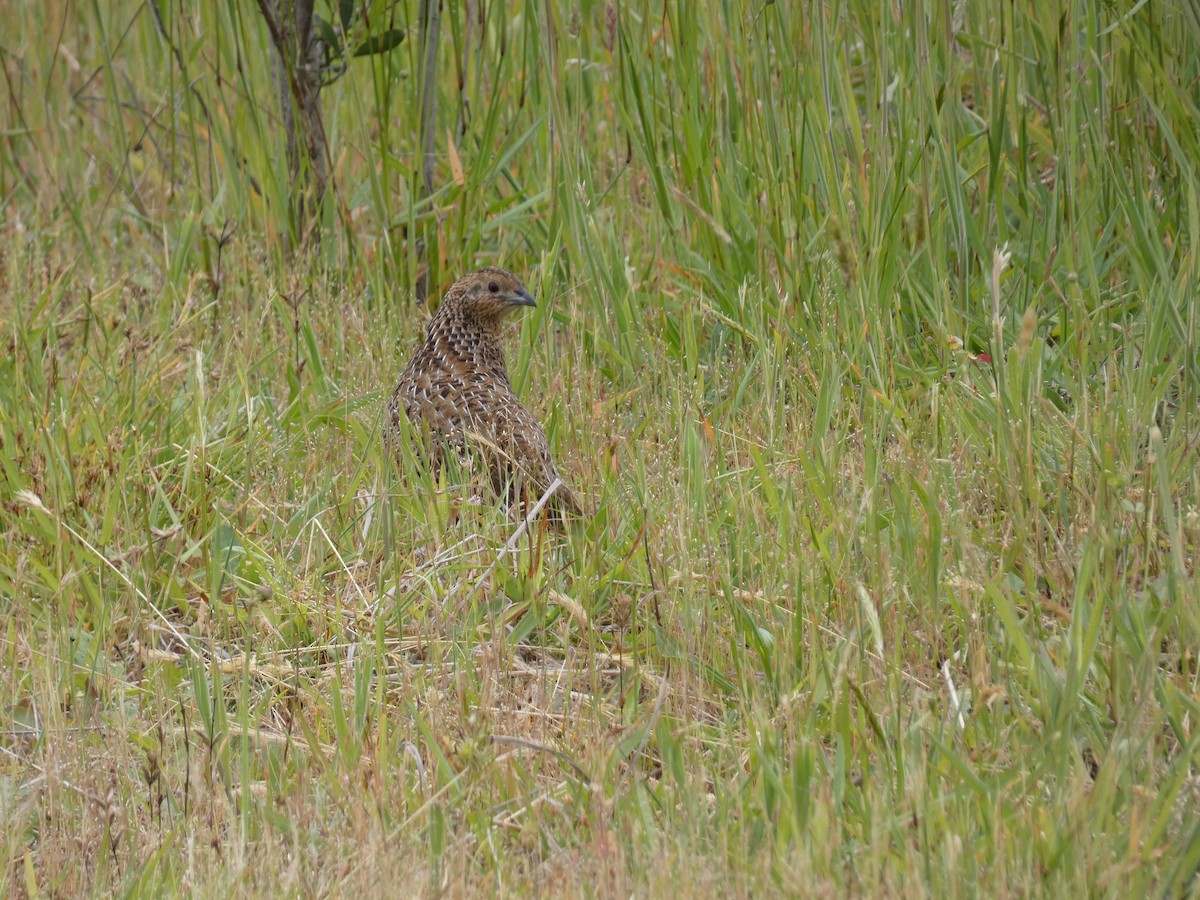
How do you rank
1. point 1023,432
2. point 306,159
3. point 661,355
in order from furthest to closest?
point 306,159
point 661,355
point 1023,432

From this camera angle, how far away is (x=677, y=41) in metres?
5.82

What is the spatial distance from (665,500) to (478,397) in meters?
1.16

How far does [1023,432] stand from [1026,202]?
1713mm

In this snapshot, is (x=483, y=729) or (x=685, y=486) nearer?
(x=483, y=729)

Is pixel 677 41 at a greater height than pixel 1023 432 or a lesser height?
greater

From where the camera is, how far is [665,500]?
4.12 meters

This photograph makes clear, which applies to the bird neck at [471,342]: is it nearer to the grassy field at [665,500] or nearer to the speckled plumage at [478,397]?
the speckled plumage at [478,397]

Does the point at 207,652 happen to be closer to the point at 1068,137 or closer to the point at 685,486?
the point at 685,486

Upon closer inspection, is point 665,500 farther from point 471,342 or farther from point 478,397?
point 471,342

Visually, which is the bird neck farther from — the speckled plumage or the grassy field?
the grassy field

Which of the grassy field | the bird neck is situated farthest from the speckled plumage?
the grassy field

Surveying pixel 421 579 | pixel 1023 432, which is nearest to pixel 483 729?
pixel 421 579

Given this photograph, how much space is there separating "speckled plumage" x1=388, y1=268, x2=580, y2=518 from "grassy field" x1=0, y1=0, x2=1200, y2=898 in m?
0.16

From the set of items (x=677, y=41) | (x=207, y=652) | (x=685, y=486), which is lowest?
(x=207, y=652)
